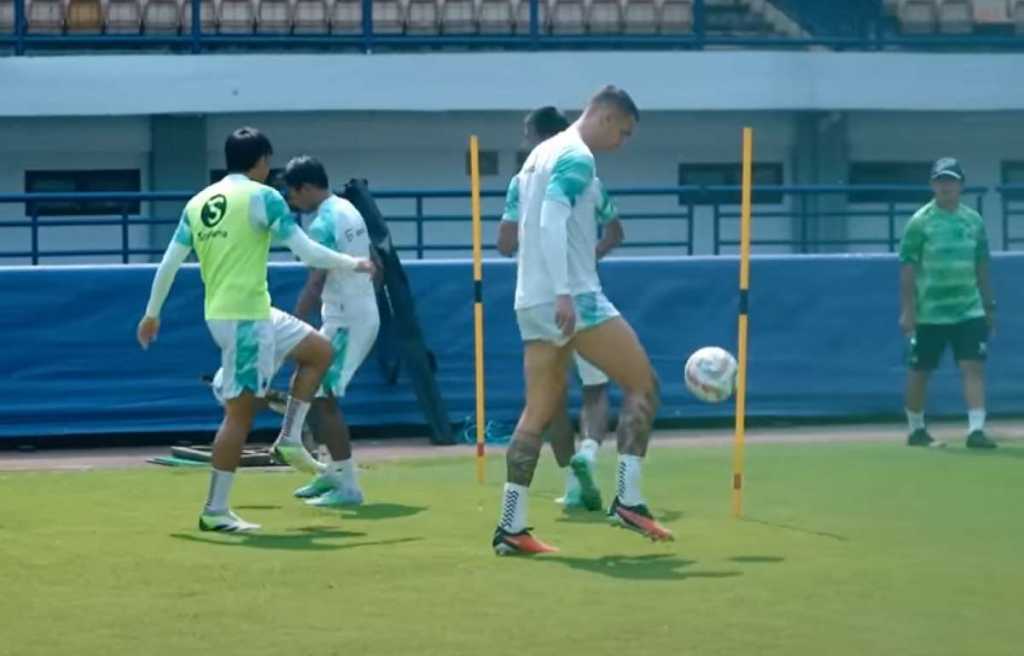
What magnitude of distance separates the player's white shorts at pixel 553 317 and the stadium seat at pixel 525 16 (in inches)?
672

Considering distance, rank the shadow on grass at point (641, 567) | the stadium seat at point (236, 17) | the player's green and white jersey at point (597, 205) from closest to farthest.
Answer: the shadow on grass at point (641, 567) < the player's green and white jersey at point (597, 205) < the stadium seat at point (236, 17)

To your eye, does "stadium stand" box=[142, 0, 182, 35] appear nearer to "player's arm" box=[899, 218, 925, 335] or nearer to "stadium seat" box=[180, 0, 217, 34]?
"stadium seat" box=[180, 0, 217, 34]

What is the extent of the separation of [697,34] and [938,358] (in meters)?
10.7

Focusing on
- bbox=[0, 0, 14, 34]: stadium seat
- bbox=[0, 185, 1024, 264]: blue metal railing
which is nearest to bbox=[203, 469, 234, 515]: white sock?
bbox=[0, 185, 1024, 264]: blue metal railing

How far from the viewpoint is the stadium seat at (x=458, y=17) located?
87.4 ft

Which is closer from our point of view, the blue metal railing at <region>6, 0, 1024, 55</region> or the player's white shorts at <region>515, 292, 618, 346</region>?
the player's white shorts at <region>515, 292, 618, 346</region>

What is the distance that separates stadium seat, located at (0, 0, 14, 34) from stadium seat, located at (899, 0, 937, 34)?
11400 millimetres

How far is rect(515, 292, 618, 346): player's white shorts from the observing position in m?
9.86

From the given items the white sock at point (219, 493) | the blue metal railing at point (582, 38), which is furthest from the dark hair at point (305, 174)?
the blue metal railing at point (582, 38)

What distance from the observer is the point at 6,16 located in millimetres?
26578

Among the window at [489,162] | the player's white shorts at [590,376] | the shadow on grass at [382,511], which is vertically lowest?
the shadow on grass at [382,511]

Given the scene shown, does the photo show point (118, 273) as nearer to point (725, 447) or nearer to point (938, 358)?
point (725, 447)

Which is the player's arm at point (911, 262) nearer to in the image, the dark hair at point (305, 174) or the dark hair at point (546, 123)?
the dark hair at point (546, 123)

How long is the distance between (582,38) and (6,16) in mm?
7134
